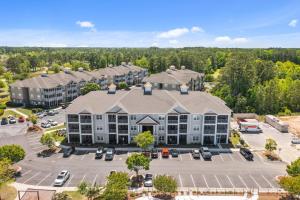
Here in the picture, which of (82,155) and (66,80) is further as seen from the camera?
(66,80)

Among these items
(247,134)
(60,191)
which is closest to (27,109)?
(60,191)

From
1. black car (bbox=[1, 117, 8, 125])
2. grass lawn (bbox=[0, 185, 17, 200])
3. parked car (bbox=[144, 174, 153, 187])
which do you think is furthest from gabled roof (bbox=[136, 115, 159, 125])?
black car (bbox=[1, 117, 8, 125])

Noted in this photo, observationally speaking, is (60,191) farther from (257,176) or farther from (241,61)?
(241,61)

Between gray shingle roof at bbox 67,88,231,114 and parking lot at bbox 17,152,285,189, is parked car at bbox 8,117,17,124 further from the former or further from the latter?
parking lot at bbox 17,152,285,189

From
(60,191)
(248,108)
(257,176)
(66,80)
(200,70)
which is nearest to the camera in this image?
(60,191)

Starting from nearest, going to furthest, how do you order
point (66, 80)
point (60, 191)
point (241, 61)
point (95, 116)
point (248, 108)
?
Result: point (60, 191) < point (95, 116) < point (248, 108) < point (241, 61) < point (66, 80)

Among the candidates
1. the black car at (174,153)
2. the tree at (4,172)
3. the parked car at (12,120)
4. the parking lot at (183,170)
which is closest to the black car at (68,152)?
the parking lot at (183,170)
